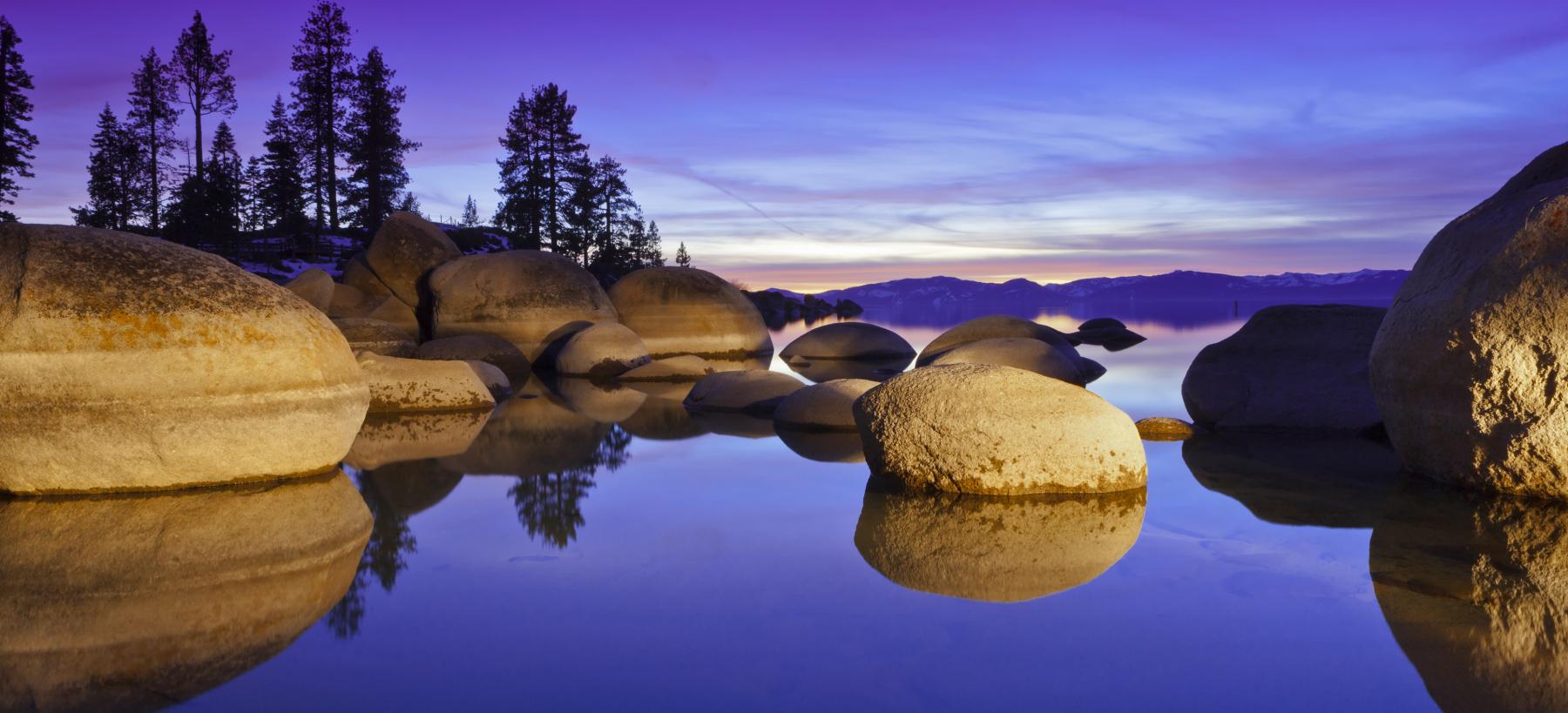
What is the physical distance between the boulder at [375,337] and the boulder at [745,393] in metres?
7.38

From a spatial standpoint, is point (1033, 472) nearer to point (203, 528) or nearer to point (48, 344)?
point (203, 528)

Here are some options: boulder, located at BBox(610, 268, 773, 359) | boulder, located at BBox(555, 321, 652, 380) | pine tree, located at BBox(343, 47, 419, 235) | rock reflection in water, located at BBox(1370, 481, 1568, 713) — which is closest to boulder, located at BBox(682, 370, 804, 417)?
boulder, located at BBox(555, 321, 652, 380)

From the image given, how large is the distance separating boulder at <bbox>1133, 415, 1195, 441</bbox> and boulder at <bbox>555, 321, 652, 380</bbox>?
10.1 metres

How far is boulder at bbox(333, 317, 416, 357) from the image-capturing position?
1850 centimetres

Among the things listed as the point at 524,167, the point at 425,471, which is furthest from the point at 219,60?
the point at 425,471

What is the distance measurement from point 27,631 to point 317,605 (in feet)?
3.73

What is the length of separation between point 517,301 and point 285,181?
103 feet

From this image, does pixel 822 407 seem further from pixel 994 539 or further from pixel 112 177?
pixel 112 177

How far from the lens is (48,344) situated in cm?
685

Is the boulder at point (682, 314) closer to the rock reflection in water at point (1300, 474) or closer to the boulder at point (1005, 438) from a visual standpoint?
the rock reflection in water at point (1300, 474)

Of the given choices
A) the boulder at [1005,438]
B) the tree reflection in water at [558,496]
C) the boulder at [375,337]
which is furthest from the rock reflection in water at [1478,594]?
the boulder at [375,337]

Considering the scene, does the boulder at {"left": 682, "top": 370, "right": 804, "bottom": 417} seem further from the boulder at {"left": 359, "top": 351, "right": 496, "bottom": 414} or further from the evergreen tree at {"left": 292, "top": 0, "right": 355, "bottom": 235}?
the evergreen tree at {"left": 292, "top": 0, "right": 355, "bottom": 235}

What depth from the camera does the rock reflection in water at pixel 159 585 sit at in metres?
4.09

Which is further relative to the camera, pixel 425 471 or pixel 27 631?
pixel 425 471
